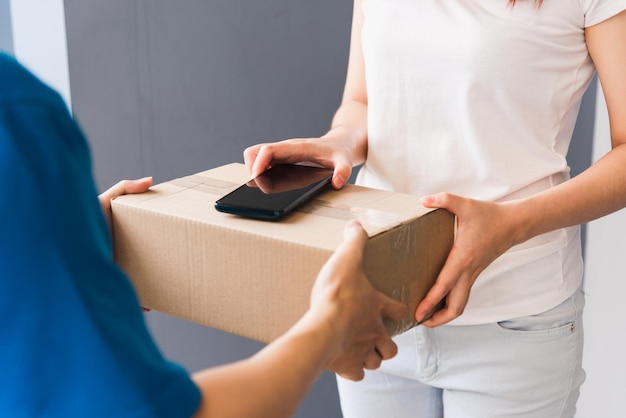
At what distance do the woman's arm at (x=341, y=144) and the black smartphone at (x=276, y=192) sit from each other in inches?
0.6

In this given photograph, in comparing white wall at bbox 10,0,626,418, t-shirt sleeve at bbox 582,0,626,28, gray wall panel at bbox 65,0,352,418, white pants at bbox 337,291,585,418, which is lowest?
white wall at bbox 10,0,626,418

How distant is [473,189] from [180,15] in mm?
802

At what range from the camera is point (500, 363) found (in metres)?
1.02

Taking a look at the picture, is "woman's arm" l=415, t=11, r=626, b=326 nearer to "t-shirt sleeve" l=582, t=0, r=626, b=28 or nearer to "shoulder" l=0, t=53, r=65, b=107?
"t-shirt sleeve" l=582, t=0, r=626, b=28

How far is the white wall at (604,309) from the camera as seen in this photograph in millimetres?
1731

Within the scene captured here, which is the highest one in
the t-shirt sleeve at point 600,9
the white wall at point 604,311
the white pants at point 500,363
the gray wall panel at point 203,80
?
the t-shirt sleeve at point 600,9

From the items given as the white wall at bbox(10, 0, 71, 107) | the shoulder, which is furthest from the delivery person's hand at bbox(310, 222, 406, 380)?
the white wall at bbox(10, 0, 71, 107)

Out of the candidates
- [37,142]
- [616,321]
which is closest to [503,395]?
[37,142]

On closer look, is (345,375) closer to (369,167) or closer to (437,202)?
(437,202)

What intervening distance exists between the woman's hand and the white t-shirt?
13 centimetres

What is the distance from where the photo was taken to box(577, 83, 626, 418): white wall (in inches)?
68.2

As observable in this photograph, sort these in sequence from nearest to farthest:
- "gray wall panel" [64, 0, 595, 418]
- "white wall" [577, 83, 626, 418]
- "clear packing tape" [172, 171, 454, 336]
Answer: "clear packing tape" [172, 171, 454, 336] < "gray wall panel" [64, 0, 595, 418] < "white wall" [577, 83, 626, 418]

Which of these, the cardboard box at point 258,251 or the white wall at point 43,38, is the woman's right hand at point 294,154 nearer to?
the cardboard box at point 258,251

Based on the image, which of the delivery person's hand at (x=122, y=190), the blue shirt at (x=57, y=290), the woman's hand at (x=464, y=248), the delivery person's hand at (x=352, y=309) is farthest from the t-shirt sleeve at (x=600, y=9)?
the blue shirt at (x=57, y=290)
